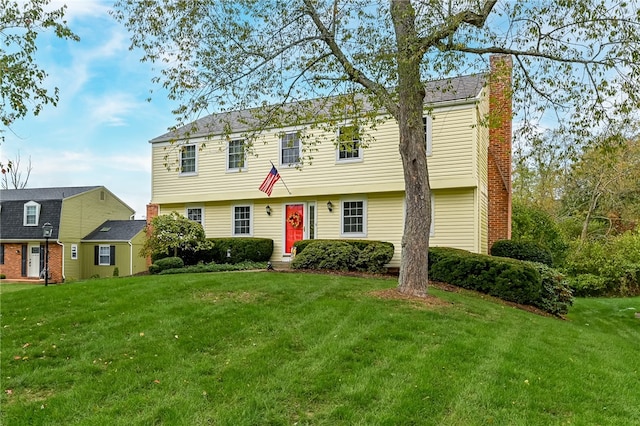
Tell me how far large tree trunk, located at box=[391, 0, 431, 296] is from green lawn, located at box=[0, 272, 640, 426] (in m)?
0.94

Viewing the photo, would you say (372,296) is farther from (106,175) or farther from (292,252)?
(106,175)

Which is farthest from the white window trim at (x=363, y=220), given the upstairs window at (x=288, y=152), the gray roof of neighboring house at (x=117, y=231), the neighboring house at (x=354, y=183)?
the gray roof of neighboring house at (x=117, y=231)

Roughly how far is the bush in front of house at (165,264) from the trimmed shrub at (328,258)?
4.55 m

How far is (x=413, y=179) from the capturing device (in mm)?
8641

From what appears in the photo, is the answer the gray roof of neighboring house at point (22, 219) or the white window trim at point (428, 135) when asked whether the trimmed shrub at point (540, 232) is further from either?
the gray roof of neighboring house at point (22, 219)

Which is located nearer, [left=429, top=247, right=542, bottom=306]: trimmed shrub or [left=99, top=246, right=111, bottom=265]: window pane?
[left=429, top=247, right=542, bottom=306]: trimmed shrub

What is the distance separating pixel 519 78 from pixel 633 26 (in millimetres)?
1922

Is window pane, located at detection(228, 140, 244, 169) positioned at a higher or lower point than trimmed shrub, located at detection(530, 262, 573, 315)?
higher

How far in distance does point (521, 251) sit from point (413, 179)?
7.05 m

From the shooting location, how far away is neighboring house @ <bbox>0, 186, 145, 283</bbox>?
988 inches

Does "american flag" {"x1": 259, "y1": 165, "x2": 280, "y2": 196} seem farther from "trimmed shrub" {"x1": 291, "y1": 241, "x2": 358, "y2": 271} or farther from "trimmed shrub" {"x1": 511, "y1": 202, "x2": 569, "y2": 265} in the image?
"trimmed shrub" {"x1": 511, "y1": 202, "x2": 569, "y2": 265}

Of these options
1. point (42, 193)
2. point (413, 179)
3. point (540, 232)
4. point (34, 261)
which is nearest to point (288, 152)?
point (413, 179)

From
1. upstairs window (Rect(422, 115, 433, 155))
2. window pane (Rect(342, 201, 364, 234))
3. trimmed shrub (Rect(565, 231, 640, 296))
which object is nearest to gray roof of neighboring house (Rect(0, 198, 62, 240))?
window pane (Rect(342, 201, 364, 234))

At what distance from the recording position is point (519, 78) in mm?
8750
